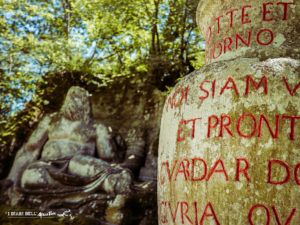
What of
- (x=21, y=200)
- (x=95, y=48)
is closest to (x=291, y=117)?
(x=21, y=200)

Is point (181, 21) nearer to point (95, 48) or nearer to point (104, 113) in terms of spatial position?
point (95, 48)

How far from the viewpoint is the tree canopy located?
237 inches

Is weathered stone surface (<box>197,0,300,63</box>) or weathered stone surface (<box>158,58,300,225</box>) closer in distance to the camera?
weathered stone surface (<box>158,58,300,225</box>)

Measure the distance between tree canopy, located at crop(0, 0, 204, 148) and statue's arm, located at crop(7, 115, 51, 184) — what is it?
657 mm

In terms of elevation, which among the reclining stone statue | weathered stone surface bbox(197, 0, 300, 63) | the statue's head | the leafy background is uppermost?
the leafy background

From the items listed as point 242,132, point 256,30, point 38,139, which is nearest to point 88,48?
point 38,139

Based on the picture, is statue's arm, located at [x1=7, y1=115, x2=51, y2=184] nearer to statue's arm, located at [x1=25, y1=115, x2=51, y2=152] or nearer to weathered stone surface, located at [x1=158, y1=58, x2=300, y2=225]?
statue's arm, located at [x1=25, y1=115, x2=51, y2=152]

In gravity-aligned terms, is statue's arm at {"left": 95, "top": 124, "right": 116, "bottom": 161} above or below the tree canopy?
below

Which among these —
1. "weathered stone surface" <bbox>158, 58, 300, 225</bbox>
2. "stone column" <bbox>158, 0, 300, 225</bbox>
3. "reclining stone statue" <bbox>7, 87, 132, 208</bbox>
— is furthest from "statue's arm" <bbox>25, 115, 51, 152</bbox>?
"weathered stone surface" <bbox>158, 58, 300, 225</bbox>

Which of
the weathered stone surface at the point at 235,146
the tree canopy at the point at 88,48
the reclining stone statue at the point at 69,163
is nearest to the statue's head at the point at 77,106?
the reclining stone statue at the point at 69,163

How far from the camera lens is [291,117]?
6.19 feet

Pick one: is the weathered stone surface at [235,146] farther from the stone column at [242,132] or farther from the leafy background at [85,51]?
the leafy background at [85,51]

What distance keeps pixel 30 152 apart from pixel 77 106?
117 cm

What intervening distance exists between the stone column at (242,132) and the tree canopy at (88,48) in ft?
11.0
